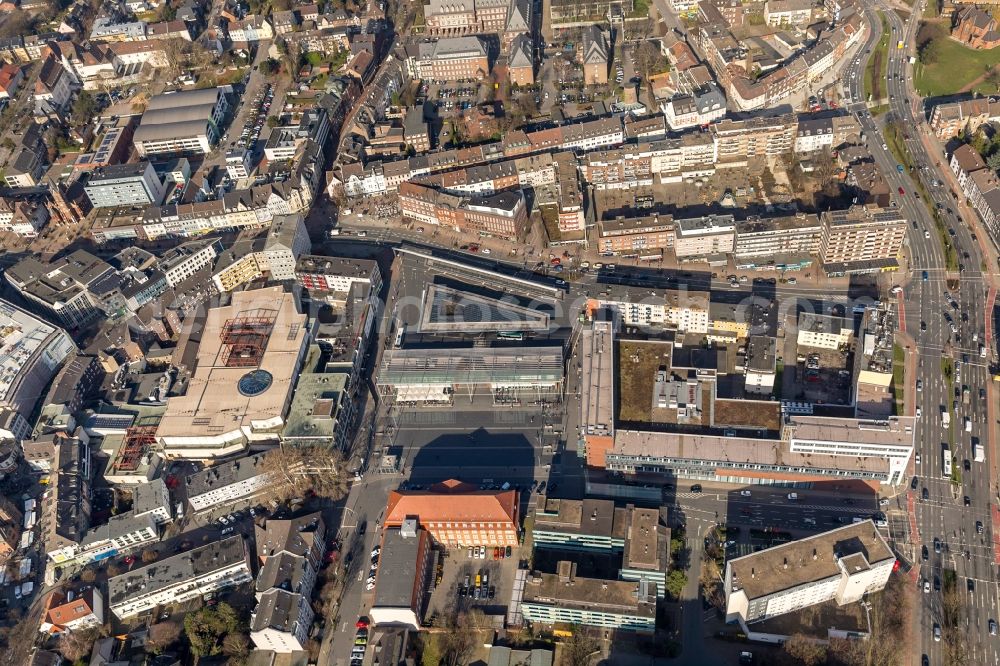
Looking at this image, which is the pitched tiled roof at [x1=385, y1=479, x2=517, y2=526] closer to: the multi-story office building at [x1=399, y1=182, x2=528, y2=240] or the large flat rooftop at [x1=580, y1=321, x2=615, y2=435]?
the large flat rooftop at [x1=580, y1=321, x2=615, y2=435]

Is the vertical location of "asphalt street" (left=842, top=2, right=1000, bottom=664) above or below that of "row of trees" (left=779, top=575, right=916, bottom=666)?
above

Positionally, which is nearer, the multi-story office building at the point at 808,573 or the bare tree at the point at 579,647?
the multi-story office building at the point at 808,573

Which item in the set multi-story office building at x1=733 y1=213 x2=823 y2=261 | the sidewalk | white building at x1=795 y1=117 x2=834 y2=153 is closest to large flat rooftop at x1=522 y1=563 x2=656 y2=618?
multi-story office building at x1=733 y1=213 x2=823 y2=261

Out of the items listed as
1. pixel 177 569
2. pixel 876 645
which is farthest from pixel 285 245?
pixel 876 645

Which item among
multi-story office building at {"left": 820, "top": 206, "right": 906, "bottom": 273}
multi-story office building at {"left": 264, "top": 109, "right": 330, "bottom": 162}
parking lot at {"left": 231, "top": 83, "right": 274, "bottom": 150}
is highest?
parking lot at {"left": 231, "top": 83, "right": 274, "bottom": 150}

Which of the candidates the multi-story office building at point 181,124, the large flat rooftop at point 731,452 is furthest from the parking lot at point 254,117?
the large flat rooftop at point 731,452

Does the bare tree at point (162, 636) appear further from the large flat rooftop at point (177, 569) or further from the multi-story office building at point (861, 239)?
the multi-story office building at point (861, 239)

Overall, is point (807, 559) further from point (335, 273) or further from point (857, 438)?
point (335, 273)

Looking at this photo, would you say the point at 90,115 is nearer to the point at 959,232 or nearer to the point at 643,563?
the point at 643,563
